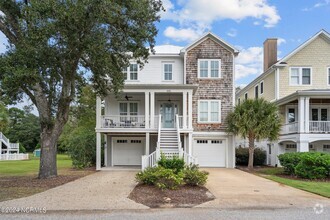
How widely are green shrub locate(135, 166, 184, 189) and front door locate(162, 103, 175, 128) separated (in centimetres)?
1087

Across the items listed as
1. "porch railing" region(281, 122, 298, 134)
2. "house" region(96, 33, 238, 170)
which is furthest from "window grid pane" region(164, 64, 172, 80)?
"porch railing" region(281, 122, 298, 134)

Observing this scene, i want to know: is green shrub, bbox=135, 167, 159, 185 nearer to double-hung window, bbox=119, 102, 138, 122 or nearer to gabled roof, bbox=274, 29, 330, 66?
double-hung window, bbox=119, 102, 138, 122

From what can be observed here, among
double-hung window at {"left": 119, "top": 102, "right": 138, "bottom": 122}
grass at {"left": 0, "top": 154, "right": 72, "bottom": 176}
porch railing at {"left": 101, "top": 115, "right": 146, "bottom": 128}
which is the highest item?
double-hung window at {"left": 119, "top": 102, "right": 138, "bottom": 122}

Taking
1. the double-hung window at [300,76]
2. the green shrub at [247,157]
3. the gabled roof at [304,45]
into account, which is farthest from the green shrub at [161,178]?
the double-hung window at [300,76]

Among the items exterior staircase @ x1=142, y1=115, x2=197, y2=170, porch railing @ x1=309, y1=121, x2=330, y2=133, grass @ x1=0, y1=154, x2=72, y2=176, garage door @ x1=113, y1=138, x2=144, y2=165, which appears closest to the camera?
exterior staircase @ x1=142, y1=115, x2=197, y2=170

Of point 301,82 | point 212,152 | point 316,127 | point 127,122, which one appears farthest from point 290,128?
point 127,122

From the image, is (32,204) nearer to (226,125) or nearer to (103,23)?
(103,23)

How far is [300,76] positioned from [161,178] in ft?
57.3

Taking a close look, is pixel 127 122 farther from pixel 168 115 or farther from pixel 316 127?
pixel 316 127

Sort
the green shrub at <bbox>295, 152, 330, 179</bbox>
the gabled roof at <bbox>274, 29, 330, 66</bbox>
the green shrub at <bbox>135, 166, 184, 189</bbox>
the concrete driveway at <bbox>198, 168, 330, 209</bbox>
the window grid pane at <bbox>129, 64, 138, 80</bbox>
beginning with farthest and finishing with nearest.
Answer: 1. the gabled roof at <bbox>274, 29, 330, 66</bbox>
2. the window grid pane at <bbox>129, 64, 138, 80</bbox>
3. the green shrub at <bbox>295, 152, 330, 179</bbox>
4. the green shrub at <bbox>135, 166, 184, 189</bbox>
5. the concrete driveway at <bbox>198, 168, 330, 209</bbox>

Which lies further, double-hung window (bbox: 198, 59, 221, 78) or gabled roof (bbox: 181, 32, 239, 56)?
double-hung window (bbox: 198, 59, 221, 78)

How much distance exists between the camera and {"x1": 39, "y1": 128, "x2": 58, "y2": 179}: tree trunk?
49.8 feet

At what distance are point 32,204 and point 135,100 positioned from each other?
1528 cm

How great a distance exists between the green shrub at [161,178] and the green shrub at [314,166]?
7.34 meters
